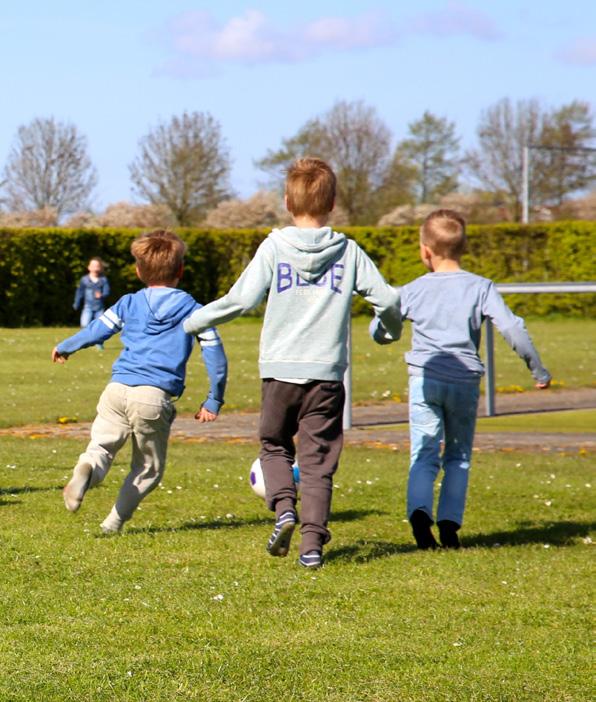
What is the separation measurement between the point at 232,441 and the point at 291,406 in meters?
6.12

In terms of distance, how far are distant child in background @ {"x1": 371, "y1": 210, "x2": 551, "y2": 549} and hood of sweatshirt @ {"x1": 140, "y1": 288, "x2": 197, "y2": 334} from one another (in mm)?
1143

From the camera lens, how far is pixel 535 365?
6.64 meters

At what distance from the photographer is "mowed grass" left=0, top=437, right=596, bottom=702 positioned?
4164mm

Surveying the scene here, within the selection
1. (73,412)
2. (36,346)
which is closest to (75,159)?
(36,346)

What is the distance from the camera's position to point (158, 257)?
22.0 feet

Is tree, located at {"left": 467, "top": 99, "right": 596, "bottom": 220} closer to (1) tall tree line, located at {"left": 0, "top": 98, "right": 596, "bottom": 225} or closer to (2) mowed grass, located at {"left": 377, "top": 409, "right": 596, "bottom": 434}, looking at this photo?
(1) tall tree line, located at {"left": 0, "top": 98, "right": 596, "bottom": 225}

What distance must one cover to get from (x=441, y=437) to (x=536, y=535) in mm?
995

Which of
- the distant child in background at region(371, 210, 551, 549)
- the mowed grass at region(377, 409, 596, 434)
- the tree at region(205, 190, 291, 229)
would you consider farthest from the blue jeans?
the tree at region(205, 190, 291, 229)

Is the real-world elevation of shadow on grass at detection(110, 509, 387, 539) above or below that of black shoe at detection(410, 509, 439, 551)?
below

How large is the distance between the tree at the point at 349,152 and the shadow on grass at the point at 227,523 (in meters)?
62.4

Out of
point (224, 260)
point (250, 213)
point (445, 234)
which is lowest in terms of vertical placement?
point (250, 213)

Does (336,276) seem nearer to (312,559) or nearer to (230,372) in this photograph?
(312,559)

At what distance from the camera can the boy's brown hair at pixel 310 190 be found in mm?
6133

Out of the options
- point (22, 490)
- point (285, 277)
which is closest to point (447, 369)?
point (285, 277)
